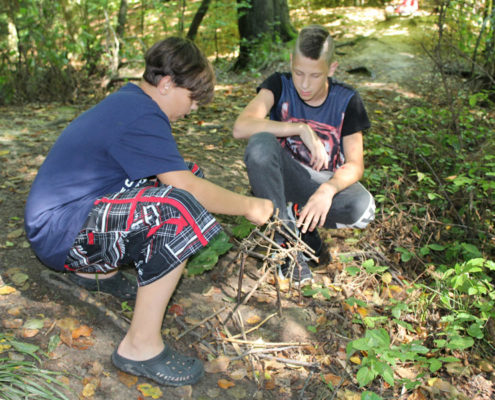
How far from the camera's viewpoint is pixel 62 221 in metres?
2.02

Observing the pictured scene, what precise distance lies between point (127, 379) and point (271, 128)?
5.27ft

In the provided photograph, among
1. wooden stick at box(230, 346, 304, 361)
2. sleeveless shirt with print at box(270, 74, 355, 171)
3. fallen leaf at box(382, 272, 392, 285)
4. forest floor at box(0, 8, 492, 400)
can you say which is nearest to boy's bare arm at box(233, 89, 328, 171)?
sleeveless shirt with print at box(270, 74, 355, 171)

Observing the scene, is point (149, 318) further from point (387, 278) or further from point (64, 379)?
point (387, 278)

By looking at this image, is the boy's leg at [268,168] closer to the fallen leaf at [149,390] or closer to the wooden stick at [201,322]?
the wooden stick at [201,322]

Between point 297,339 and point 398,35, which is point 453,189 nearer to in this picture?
point 297,339

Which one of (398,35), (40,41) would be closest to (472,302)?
(40,41)

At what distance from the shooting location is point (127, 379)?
80.0 inches

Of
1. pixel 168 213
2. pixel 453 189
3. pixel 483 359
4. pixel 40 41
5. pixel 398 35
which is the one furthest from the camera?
pixel 398 35

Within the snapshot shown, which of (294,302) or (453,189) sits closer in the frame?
(294,302)

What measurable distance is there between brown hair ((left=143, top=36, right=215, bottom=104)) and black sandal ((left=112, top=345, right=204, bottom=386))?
1226mm

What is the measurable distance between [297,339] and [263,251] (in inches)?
29.6

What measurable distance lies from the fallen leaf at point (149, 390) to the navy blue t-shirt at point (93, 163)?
67 cm

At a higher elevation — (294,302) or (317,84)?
Answer: (317,84)

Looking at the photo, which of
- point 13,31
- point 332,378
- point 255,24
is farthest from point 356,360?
point 255,24
